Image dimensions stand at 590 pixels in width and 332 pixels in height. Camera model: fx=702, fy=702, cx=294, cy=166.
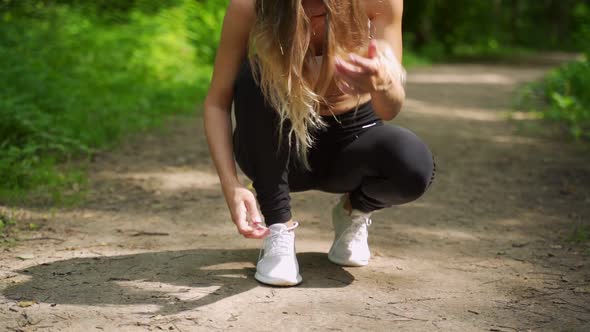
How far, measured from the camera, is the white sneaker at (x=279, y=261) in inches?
90.3

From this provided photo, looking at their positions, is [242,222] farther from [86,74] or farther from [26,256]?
[86,74]

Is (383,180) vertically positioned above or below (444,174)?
above

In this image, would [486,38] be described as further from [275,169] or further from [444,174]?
[275,169]

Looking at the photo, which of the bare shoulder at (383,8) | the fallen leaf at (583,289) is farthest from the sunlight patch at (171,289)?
the fallen leaf at (583,289)

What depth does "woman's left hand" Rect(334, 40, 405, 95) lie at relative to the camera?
6.15 ft

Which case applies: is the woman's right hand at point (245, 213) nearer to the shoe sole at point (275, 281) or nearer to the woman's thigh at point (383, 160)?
the shoe sole at point (275, 281)

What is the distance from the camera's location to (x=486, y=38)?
854 inches

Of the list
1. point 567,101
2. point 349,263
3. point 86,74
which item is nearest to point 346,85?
point 349,263

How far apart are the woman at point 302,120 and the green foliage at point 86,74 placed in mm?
1532

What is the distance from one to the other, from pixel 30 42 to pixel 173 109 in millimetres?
1428

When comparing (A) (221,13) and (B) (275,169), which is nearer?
(B) (275,169)

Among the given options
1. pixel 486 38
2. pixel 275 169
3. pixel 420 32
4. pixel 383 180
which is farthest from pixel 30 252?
pixel 486 38

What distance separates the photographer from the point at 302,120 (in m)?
2.19

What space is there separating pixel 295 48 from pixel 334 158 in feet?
1.57
